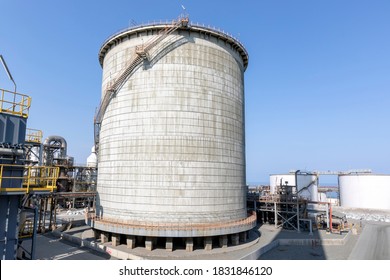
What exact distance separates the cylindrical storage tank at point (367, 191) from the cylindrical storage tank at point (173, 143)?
135ft

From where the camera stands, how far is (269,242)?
931 inches

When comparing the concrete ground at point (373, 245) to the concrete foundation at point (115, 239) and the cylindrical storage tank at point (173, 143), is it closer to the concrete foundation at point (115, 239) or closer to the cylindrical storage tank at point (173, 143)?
the cylindrical storage tank at point (173, 143)

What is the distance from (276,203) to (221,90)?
1666 cm

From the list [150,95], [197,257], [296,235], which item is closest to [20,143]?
[150,95]

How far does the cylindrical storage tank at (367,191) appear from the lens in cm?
5062

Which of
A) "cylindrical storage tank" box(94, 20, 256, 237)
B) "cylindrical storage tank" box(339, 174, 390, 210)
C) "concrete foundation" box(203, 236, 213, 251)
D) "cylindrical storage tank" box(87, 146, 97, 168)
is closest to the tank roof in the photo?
"cylindrical storage tank" box(94, 20, 256, 237)

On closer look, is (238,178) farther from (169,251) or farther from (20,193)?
(20,193)

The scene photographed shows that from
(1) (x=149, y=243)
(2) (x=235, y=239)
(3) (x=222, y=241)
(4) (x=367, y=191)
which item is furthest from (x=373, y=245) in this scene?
(4) (x=367, y=191)

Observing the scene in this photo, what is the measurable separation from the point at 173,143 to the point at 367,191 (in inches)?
1924

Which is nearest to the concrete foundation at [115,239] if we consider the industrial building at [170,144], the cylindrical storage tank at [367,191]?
the industrial building at [170,144]

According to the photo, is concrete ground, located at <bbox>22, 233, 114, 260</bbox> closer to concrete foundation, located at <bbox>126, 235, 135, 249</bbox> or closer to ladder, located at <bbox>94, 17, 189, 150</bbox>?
concrete foundation, located at <bbox>126, 235, 135, 249</bbox>

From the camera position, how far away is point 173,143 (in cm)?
2098

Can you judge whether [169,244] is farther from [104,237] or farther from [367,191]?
[367,191]

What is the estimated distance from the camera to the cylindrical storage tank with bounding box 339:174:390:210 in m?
50.6
